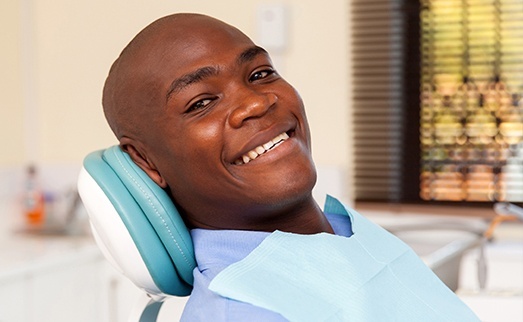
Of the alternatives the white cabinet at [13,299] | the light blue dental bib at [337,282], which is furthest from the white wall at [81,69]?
the light blue dental bib at [337,282]

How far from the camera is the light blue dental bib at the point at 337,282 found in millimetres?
962

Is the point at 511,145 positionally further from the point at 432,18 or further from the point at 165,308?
the point at 165,308

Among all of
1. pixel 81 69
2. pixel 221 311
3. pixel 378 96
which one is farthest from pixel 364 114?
pixel 221 311

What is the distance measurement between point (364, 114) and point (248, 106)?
74.1 inches

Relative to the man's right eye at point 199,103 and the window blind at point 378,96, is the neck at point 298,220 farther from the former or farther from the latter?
the window blind at point 378,96

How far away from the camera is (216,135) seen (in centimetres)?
105

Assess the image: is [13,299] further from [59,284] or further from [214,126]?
[214,126]

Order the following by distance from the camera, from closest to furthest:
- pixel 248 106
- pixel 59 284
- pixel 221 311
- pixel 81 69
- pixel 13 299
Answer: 1. pixel 221 311
2. pixel 248 106
3. pixel 13 299
4. pixel 59 284
5. pixel 81 69

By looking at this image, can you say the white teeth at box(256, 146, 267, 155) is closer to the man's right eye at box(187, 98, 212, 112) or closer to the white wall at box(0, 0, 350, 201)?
the man's right eye at box(187, 98, 212, 112)

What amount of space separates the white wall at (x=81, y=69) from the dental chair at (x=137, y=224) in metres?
1.80

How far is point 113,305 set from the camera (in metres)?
2.80

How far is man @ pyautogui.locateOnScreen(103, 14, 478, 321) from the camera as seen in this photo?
1047 mm

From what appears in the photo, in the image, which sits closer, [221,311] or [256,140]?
[221,311]

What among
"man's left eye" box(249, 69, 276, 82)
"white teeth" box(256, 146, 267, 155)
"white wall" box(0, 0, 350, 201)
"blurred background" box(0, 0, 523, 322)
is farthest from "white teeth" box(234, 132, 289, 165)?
"white wall" box(0, 0, 350, 201)
